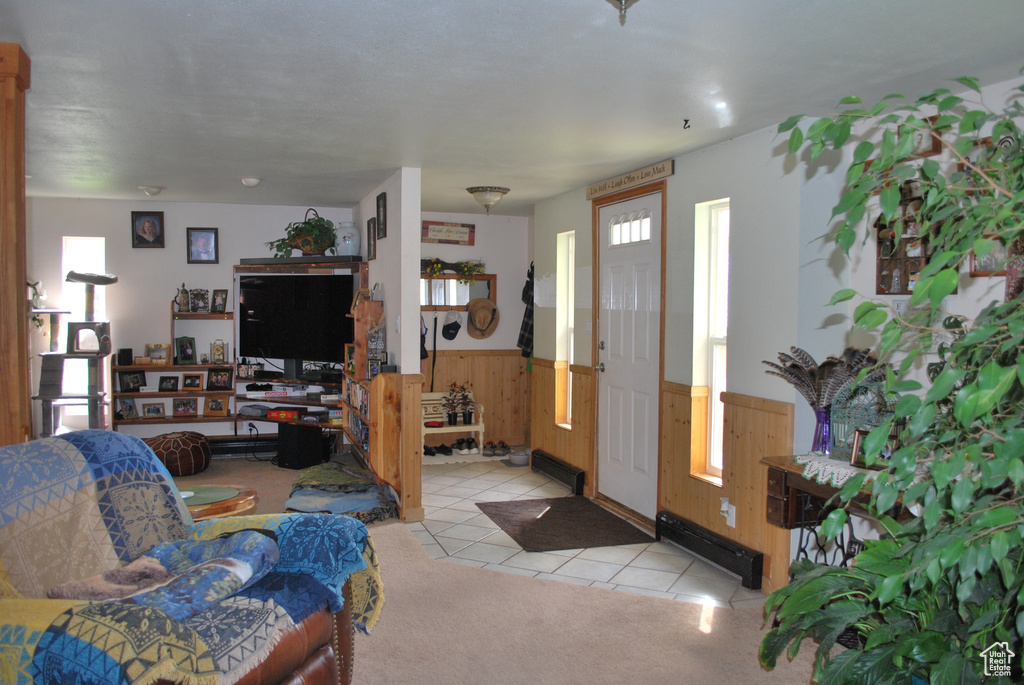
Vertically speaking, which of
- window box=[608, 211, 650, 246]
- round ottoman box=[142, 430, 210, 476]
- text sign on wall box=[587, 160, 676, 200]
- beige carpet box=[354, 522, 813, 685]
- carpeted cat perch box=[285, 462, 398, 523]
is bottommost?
beige carpet box=[354, 522, 813, 685]

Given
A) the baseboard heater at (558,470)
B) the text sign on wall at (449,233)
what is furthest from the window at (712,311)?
the text sign on wall at (449,233)

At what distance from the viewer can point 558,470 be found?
5871 mm

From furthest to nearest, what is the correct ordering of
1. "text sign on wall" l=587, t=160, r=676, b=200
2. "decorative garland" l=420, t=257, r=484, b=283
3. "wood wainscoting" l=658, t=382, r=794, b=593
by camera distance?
"decorative garland" l=420, t=257, r=484, b=283
"text sign on wall" l=587, t=160, r=676, b=200
"wood wainscoting" l=658, t=382, r=794, b=593

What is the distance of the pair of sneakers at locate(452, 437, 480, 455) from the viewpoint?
707 centimetres

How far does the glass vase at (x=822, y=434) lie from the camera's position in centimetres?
309

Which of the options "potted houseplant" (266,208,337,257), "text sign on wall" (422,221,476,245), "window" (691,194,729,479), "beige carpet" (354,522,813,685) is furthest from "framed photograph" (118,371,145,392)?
"window" (691,194,729,479)

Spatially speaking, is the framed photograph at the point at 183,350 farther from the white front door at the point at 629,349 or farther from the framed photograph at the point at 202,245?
the white front door at the point at 629,349

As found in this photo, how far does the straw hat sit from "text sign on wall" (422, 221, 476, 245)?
61 centimetres

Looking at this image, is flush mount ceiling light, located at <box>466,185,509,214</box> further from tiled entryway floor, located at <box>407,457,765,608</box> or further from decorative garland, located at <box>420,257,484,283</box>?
tiled entryway floor, located at <box>407,457,765,608</box>

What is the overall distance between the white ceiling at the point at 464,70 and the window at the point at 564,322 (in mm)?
1606

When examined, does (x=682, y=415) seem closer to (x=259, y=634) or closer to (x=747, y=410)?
(x=747, y=410)

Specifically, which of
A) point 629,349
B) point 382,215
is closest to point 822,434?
point 629,349

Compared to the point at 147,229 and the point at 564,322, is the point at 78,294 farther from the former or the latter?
the point at 564,322

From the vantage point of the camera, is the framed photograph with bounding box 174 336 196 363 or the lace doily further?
the framed photograph with bounding box 174 336 196 363
